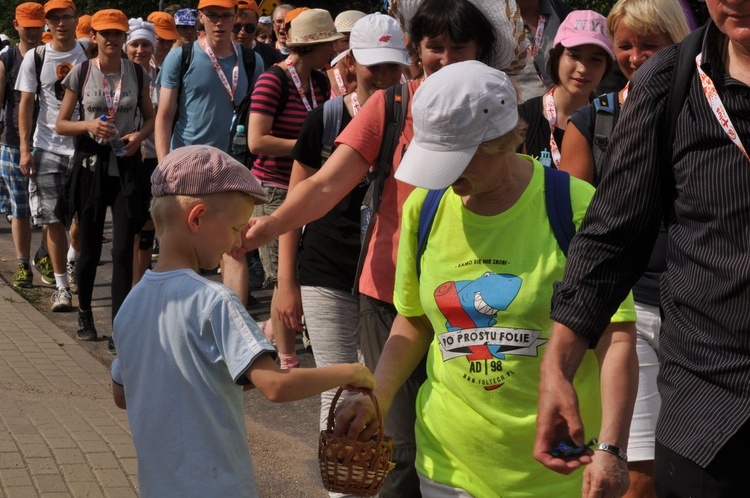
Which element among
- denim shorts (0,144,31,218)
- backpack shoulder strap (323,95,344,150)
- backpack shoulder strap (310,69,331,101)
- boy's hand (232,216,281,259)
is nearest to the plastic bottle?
backpack shoulder strap (310,69,331,101)

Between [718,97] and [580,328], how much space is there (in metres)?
0.58

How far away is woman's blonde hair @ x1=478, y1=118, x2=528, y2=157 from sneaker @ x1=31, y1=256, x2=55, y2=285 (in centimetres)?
872

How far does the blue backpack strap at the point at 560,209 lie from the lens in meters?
3.46

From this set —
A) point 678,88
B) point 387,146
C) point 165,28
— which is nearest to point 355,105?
point 387,146

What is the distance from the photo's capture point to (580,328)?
112 inches

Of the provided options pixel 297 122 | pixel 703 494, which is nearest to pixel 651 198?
pixel 703 494

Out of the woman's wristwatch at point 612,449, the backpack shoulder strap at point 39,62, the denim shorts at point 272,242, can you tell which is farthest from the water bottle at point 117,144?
the woman's wristwatch at point 612,449

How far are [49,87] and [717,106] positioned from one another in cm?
934

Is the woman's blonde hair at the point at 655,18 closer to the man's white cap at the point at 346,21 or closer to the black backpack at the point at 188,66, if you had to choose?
the man's white cap at the point at 346,21

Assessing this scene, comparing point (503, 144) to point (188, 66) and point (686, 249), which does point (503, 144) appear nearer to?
point (686, 249)

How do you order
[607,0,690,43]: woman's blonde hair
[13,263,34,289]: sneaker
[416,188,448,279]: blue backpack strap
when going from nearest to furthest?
[416,188,448,279]: blue backpack strap, [607,0,690,43]: woman's blonde hair, [13,263,34,289]: sneaker

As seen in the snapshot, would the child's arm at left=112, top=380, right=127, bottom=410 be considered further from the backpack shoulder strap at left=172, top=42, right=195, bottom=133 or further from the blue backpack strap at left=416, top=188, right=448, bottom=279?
the backpack shoulder strap at left=172, top=42, right=195, bottom=133

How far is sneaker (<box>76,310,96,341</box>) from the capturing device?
929cm

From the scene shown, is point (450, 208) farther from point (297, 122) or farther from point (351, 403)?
point (297, 122)
